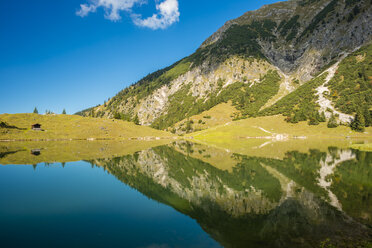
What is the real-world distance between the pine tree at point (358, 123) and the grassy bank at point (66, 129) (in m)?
92.5

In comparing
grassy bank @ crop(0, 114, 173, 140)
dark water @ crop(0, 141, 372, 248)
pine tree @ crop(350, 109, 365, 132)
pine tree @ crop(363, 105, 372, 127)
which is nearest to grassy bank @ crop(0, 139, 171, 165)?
dark water @ crop(0, 141, 372, 248)

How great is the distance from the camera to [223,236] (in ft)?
38.3

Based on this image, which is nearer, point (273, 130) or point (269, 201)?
point (269, 201)

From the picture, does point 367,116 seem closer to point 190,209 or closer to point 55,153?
point 190,209

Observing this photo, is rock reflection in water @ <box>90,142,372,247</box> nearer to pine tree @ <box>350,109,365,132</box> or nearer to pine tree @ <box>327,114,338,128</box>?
pine tree @ <box>350,109,365,132</box>

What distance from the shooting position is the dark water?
11258mm

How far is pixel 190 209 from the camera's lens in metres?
16.0

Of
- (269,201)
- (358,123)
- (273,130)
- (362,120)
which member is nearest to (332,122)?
(358,123)

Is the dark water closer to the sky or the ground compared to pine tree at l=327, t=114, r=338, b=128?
closer to the ground

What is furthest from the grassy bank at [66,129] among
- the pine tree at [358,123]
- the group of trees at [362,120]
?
the group of trees at [362,120]

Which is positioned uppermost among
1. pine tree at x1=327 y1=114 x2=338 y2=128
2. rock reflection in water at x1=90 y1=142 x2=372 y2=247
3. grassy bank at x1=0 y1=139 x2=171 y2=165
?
pine tree at x1=327 y1=114 x2=338 y2=128

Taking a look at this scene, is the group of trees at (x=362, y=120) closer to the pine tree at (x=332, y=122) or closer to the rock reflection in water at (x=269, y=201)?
the pine tree at (x=332, y=122)

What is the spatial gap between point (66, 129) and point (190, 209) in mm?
110448

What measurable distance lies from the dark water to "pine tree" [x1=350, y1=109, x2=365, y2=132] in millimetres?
88635
